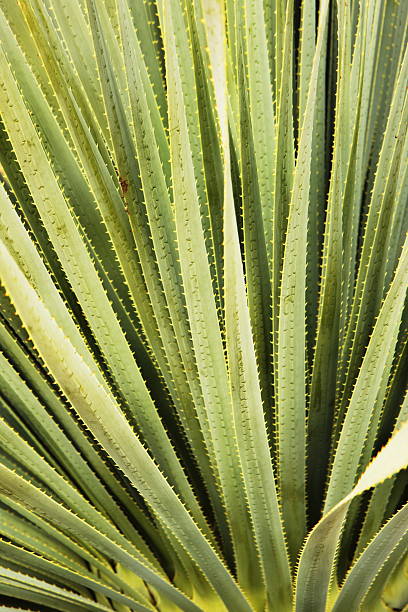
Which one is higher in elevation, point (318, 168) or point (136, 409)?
point (318, 168)

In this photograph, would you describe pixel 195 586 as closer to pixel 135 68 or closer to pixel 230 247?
pixel 230 247

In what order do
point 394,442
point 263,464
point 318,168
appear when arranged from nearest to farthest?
point 394,442 < point 263,464 < point 318,168

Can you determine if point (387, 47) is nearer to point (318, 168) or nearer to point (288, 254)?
point (318, 168)

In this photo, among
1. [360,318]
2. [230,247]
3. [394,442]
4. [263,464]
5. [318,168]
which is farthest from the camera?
[318,168]

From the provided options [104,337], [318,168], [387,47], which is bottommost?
[104,337]

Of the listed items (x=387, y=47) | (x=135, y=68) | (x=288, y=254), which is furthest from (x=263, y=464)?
(x=387, y=47)

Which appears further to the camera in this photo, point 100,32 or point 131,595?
point 131,595
